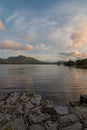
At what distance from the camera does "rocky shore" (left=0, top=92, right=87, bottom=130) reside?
9.52 meters

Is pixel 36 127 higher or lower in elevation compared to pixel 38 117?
lower

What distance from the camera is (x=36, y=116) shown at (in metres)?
10.5

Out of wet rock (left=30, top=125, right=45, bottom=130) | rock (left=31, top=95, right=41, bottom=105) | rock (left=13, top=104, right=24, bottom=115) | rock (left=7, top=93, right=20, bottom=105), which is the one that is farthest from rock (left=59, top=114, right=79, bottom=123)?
rock (left=7, top=93, right=20, bottom=105)

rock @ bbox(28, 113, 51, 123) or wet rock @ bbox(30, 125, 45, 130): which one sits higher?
rock @ bbox(28, 113, 51, 123)

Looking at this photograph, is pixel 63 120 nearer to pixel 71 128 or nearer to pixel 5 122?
pixel 71 128

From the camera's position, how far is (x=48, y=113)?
11109 millimetres

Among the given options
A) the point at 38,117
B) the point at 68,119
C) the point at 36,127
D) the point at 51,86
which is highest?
the point at 38,117

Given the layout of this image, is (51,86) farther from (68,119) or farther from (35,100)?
(68,119)

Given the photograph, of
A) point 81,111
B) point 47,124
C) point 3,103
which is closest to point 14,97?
point 3,103

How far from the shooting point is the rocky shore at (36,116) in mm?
9516

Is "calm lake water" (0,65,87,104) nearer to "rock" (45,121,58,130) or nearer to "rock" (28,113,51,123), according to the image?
"rock" (28,113,51,123)

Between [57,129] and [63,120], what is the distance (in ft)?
3.47

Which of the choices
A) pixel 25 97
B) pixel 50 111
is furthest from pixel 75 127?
pixel 25 97

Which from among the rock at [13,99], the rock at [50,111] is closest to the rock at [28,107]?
the rock at [50,111]
